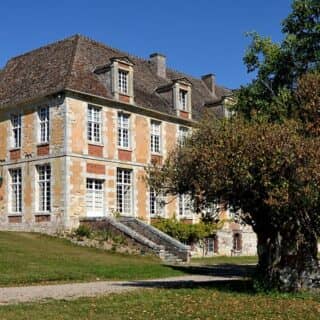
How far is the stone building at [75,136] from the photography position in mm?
31219

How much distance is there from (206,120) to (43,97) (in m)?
17.5

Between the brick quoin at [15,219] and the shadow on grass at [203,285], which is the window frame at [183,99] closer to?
the brick quoin at [15,219]

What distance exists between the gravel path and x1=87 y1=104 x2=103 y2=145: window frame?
43.7 feet

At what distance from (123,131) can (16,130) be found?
5856 mm

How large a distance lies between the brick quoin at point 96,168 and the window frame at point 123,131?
6.40 feet

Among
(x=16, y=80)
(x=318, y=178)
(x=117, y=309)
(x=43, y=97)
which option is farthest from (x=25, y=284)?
(x=16, y=80)

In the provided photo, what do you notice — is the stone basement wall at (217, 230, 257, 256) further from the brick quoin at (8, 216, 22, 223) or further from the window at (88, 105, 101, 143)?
the brick quoin at (8, 216, 22, 223)

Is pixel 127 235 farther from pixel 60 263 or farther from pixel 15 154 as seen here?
pixel 15 154

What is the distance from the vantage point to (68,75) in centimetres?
3198

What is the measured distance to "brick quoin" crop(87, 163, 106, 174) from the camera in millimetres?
31891

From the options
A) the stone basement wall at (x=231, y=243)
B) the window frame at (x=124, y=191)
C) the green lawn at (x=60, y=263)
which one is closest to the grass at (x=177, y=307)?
the green lawn at (x=60, y=263)

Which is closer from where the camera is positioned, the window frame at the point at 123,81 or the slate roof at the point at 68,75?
Result: the slate roof at the point at 68,75

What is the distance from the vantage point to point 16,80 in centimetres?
3569

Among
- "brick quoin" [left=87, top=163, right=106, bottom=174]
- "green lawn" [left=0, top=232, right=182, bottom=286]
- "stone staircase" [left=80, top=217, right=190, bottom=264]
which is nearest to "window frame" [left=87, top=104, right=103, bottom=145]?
"brick quoin" [left=87, top=163, right=106, bottom=174]
